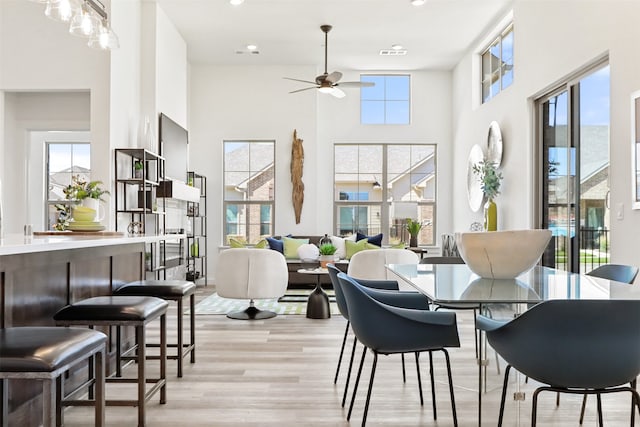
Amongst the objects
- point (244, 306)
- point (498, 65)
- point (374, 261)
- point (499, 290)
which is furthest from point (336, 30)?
point (499, 290)

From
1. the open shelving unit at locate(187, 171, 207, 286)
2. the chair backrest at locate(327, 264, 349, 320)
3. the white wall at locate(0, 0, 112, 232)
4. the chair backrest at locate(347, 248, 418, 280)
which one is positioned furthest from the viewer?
the open shelving unit at locate(187, 171, 207, 286)

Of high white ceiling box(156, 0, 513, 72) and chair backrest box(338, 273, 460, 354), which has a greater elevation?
high white ceiling box(156, 0, 513, 72)

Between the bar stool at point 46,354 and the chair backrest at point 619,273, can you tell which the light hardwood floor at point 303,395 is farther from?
the bar stool at point 46,354

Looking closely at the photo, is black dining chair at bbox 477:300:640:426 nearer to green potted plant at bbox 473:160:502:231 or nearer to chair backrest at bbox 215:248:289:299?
chair backrest at bbox 215:248:289:299

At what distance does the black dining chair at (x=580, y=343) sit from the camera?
1630mm

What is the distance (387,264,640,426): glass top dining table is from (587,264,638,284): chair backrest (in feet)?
1.00

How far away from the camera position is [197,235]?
344 inches

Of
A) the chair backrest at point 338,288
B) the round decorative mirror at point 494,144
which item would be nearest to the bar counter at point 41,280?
the chair backrest at point 338,288

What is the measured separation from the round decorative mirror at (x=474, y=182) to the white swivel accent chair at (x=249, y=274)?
3525 mm

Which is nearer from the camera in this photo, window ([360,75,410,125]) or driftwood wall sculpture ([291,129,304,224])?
driftwood wall sculpture ([291,129,304,224])

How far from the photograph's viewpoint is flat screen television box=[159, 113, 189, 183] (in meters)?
6.82

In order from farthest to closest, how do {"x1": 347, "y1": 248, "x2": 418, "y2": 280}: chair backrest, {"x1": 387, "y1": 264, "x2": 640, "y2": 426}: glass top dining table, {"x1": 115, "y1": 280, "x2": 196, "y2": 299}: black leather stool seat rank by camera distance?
{"x1": 347, "y1": 248, "x2": 418, "y2": 280}: chair backrest
{"x1": 115, "y1": 280, "x2": 196, "y2": 299}: black leather stool seat
{"x1": 387, "y1": 264, "x2": 640, "y2": 426}: glass top dining table

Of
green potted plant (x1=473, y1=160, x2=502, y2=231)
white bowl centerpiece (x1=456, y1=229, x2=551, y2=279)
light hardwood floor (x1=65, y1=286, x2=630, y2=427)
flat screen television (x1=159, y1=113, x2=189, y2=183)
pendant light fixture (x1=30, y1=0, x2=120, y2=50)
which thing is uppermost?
pendant light fixture (x1=30, y1=0, x2=120, y2=50)

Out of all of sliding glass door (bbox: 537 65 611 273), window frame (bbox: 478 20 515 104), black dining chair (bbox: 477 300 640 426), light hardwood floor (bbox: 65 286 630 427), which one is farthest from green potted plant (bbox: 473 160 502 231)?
black dining chair (bbox: 477 300 640 426)
